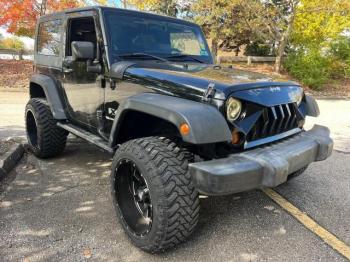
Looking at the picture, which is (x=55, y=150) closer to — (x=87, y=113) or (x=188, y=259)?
(x=87, y=113)

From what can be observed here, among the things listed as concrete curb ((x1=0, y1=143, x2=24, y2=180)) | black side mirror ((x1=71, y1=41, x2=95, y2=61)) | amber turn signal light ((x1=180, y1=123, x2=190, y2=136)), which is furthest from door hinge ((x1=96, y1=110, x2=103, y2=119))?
amber turn signal light ((x1=180, y1=123, x2=190, y2=136))

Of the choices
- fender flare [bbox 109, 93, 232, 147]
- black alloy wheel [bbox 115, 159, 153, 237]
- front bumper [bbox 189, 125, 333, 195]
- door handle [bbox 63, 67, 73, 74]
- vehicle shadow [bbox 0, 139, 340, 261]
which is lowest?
vehicle shadow [bbox 0, 139, 340, 261]

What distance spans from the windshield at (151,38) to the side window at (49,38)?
4.01 ft

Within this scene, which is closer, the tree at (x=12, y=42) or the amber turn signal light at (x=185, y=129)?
the amber turn signal light at (x=185, y=129)

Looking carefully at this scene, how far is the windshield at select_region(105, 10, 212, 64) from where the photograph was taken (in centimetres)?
367

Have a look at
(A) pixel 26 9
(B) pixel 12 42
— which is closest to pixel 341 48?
(A) pixel 26 9

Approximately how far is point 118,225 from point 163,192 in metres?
0.90

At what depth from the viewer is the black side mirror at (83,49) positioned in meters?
3.47

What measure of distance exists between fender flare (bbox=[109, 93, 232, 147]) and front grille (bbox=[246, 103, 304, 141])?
0.45 meters

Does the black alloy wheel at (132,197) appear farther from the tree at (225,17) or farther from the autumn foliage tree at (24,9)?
the tree at (225,17)

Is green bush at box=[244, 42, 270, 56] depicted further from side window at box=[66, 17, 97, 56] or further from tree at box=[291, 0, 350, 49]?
side window at box=[66, 17, 97, 56]

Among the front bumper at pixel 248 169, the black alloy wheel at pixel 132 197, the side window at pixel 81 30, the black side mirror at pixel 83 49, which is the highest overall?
the side window at pixel 81 30

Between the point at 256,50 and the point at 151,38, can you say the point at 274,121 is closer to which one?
the point at 151,38

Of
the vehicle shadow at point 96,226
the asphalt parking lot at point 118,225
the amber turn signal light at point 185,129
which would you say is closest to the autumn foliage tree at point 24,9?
the asphalt parking lot at point 118,225
